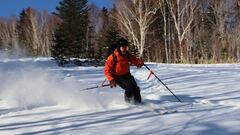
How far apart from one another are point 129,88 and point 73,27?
33993mm

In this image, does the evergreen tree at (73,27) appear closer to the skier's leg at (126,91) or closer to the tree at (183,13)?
the tree at (183,13)

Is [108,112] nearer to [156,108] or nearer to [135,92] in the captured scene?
[156,108]

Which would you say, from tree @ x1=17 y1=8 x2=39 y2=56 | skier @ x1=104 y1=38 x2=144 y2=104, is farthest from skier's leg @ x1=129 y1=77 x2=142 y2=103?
tree @ x1=17 y1=8 x2=39 y2=56

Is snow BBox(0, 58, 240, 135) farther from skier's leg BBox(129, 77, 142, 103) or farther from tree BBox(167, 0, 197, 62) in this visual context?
tree BBox(167, 0, 197, 62)

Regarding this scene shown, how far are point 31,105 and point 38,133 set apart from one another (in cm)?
278

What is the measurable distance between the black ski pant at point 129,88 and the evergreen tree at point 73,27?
2225 cm

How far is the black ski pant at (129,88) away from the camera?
7.42 meters

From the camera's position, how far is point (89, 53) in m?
39.3

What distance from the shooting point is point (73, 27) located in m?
40.8

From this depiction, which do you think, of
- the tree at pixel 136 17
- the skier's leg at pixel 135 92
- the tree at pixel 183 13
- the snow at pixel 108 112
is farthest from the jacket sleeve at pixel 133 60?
the tree at pixel 136 17

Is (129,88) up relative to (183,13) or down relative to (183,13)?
down

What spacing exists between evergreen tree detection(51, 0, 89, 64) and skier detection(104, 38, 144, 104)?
22.2m

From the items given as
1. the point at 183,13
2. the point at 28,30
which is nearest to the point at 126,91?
the point at 183,13

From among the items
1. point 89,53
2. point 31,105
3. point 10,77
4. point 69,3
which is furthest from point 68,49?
point 31,105
